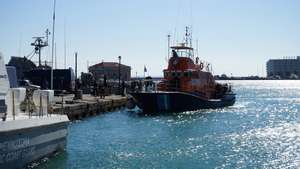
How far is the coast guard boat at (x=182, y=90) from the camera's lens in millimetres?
42781

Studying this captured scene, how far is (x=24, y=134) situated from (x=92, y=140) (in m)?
9.57

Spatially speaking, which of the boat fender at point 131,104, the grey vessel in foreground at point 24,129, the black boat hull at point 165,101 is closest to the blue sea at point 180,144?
the grey vessel in foreground at point 24,129

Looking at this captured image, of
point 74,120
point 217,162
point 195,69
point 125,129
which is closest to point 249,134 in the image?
point 125,129

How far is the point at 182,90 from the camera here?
151ft

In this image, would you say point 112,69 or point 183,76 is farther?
point 112,69

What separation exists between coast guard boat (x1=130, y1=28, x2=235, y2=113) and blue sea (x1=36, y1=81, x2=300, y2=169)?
4.07 meters

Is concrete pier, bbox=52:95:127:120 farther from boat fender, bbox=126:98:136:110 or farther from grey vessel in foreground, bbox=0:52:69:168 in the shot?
grey vessel in foreground, bbox=0:52:69:168

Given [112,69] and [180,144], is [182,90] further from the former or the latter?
[112,69]

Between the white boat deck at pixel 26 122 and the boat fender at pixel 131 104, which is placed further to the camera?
the boat fender at pixel 131 104

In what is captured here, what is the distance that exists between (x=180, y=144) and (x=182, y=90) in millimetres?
21030

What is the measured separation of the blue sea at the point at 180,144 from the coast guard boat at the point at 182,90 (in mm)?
4065

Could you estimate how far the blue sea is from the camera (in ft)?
64.6

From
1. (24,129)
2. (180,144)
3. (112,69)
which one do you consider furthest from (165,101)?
(112,69)

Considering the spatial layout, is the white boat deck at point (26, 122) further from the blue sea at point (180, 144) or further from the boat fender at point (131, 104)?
the boat fender at point (131, 104)
